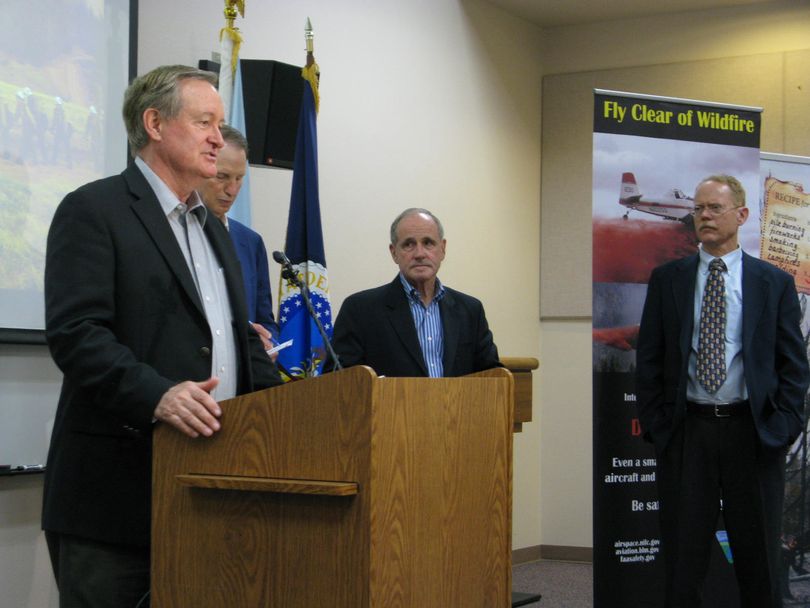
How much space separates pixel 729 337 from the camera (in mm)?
4195

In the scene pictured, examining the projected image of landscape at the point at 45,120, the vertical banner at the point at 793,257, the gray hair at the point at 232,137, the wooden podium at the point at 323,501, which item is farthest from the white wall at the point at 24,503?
the vertical banner at the point at 793,257

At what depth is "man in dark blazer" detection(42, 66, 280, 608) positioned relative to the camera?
191 cm

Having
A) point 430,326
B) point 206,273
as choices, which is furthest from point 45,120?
point 206,273

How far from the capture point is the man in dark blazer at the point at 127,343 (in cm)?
191

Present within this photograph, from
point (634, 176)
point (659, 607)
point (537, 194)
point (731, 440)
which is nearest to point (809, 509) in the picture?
point (659, 607)

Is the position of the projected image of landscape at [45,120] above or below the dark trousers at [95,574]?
above

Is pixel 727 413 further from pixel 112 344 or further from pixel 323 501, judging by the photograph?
pixel 112 344

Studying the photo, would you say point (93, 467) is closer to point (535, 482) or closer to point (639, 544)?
point (639, 544)

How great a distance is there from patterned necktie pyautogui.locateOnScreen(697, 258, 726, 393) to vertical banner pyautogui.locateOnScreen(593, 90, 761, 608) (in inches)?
26.7

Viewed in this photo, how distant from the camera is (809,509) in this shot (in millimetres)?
5312

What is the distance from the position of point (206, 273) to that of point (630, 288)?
10.4 feet

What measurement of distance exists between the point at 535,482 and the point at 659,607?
228 cm

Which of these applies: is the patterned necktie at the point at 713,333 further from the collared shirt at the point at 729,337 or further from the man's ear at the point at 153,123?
the man's ear at the point at 153,123

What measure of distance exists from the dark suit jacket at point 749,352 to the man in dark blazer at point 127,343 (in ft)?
8.35
